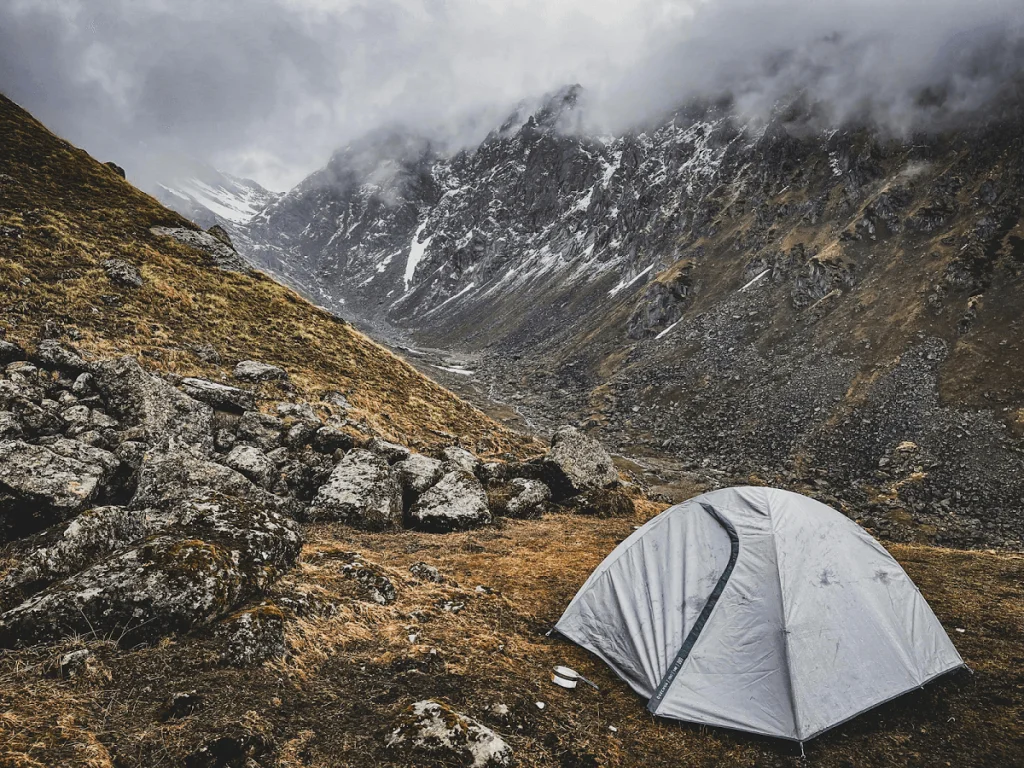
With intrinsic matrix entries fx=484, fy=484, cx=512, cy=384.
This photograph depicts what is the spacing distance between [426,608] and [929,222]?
6238 cm

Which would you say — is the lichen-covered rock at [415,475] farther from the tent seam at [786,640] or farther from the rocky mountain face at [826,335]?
the rocky mountain face at [826,335]

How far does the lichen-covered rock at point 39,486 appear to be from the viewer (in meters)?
7.67

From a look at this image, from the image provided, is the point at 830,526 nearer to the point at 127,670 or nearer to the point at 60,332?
the point at 127,670

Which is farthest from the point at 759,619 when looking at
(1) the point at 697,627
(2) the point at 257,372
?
(2) the point at 257,372

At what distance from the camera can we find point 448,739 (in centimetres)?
473

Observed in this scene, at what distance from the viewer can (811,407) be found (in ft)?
125

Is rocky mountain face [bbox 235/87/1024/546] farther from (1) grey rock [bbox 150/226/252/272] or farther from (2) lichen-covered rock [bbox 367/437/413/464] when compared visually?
(1) grey rock [bbox 150/226/252/272]

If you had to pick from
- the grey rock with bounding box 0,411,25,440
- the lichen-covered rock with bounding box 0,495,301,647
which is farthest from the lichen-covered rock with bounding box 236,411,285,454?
the lichen-covered rock with bounding box 0,495,301,647

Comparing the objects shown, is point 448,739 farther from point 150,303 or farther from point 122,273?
point 122,273

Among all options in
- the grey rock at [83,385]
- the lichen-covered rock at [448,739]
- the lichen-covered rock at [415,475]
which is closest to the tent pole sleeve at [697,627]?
the lichen-covered rock at [448,739]

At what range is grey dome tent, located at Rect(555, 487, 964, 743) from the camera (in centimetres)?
632

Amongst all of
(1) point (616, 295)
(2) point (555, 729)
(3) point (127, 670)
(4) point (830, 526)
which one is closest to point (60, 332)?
(3) point (127, 670)

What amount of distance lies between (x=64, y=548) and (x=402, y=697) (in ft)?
16.5

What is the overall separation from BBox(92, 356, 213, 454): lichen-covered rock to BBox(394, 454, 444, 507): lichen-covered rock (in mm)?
4974
